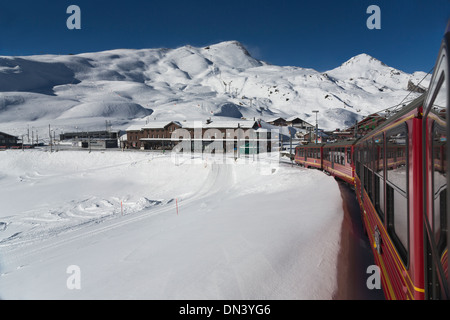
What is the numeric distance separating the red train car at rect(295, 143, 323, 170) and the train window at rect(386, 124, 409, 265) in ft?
65.0

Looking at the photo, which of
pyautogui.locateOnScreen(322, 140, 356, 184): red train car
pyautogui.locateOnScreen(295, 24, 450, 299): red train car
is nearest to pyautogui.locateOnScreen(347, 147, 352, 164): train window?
pyautogui.locateOnScreen(322, 140, 356, 184): red train car

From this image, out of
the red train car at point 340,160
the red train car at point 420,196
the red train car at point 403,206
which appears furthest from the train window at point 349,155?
the red train car at point 420,196

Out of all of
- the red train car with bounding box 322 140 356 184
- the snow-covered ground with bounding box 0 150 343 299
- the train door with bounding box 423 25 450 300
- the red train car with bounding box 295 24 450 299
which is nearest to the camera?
the train door with bounding box 423 25 450 300

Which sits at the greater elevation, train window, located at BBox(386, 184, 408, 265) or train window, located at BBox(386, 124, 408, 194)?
train window, located at BBox(386, 124, 408, 194)

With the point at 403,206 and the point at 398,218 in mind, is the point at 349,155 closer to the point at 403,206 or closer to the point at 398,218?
the point at 398,218

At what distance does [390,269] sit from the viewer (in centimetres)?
402

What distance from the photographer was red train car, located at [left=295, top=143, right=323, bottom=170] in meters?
23.6

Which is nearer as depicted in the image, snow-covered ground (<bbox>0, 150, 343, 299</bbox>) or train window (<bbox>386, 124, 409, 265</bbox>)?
train window (<bbox>386, 124, 409, 265</bbox>)

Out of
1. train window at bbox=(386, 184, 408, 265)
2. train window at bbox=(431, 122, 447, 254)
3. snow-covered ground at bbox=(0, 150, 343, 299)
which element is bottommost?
snow-covered ground at bbox=(0, 150, 343, 299)

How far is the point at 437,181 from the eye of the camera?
2289 mm

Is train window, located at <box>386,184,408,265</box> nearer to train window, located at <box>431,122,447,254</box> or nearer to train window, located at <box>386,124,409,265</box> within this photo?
train window, located at <box>386,124,409,265</box>

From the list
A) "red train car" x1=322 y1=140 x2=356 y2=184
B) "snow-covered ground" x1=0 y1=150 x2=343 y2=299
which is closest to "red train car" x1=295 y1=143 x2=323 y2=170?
"red train car" x1=322 y1=140 x2=356 y2=184

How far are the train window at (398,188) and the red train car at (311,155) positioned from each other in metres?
19.8

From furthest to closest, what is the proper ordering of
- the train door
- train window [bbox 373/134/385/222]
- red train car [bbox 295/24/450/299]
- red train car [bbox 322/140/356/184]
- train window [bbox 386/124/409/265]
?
red train car [bbox 322/140/356/184]
train window [bbox 373/134/385/222]
train window [bbox 386/124/409/265]
red train car [bbox 295/24/450/299]
the train door
